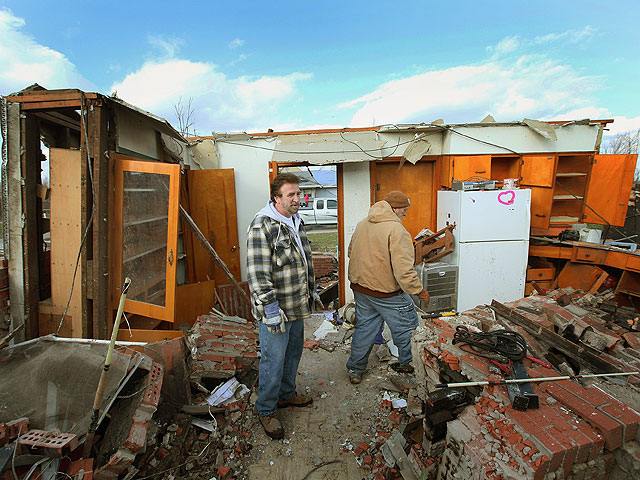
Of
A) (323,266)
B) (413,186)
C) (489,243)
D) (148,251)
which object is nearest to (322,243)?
(323,266)

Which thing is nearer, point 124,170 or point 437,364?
point 437,364

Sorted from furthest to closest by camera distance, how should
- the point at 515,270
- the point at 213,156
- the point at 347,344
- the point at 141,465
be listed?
the point at 213,156
the point at 515,270
the point at 347,344
the point at 141,465

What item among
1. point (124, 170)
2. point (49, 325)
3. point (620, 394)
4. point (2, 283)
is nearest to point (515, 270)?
point (620, 394)

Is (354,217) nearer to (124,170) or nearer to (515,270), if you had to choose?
(515,270)

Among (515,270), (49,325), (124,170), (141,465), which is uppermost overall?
(124,170)

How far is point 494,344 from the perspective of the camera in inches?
84.8

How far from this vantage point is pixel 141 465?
7.48 feet

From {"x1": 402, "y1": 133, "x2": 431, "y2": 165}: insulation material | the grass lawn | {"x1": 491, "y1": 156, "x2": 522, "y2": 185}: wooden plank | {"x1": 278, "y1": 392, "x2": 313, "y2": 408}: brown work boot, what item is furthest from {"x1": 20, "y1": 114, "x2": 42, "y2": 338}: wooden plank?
the grass lawn

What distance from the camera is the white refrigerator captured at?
4.87m

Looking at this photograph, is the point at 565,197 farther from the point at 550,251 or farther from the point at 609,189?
the point at 550,251

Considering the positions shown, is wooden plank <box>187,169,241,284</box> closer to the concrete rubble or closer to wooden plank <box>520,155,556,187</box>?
the concrete rubble

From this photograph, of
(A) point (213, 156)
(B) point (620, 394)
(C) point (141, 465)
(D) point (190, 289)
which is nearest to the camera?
(B) point (620, 394)

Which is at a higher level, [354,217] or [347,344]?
[354,217]

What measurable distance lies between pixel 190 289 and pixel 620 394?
4605 millimetres
